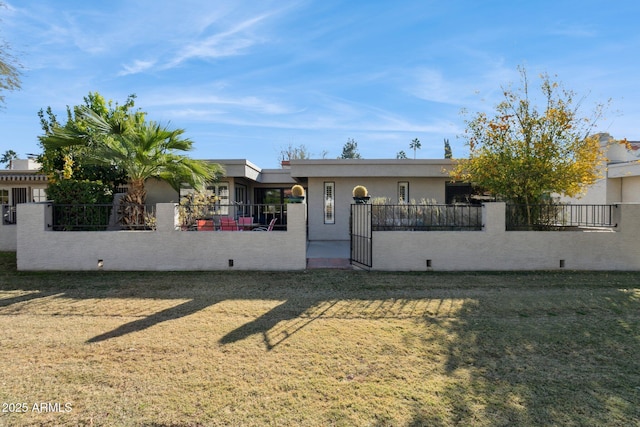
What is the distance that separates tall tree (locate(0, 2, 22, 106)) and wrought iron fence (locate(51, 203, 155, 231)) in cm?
372

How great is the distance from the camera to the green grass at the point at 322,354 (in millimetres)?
3414

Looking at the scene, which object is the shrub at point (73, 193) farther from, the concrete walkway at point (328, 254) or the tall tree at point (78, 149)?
the concrete walkway at point (328, 254)

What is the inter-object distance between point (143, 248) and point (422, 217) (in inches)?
314

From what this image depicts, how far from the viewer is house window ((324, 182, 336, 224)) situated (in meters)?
15.7

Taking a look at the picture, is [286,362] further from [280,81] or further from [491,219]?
[280,81]

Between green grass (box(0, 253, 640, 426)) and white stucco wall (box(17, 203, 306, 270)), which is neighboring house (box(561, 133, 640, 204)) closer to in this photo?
green grass (box(0, 253, 640, 426))

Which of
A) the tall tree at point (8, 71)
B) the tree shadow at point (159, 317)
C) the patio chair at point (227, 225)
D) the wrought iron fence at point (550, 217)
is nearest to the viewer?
the tree shadow at point (159, 317)

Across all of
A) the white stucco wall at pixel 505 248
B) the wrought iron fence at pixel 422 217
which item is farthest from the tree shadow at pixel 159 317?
the wrought iron fence at pixel 422 217

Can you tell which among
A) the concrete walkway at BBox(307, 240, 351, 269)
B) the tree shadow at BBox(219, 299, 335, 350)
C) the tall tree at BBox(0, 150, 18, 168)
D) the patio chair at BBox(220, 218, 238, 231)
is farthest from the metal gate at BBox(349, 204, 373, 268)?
the tall tree at BBox(0, 150, 18, 168)

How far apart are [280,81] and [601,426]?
59.8 feet

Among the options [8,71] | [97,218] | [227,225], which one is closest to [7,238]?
[97,218]

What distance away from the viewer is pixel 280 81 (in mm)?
18500

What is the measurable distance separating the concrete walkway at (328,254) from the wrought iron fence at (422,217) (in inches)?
59.4

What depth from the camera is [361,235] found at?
10508 millimetres
